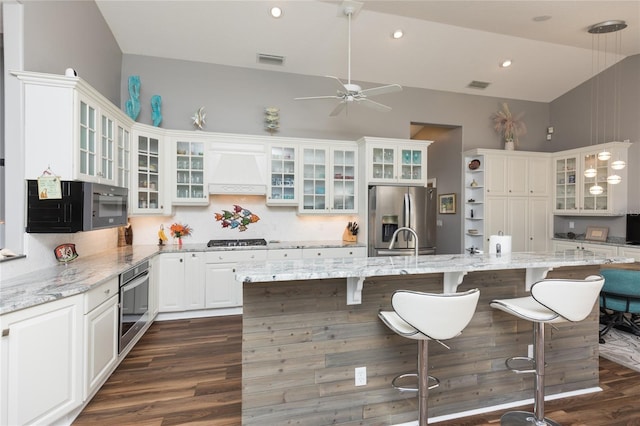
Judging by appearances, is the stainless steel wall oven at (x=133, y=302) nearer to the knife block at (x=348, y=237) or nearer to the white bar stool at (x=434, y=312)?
the white bar stool at (x=434, y=312)

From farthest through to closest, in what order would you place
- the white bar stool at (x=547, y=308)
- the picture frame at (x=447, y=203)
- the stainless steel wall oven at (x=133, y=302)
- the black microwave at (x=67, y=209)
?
the picture frame at (x=447, y=203) < the stainless steel wall oven at (x=133, y=302) < the black microwave at (x=67, y=209) < the white bar stool at (x=547, y=308)

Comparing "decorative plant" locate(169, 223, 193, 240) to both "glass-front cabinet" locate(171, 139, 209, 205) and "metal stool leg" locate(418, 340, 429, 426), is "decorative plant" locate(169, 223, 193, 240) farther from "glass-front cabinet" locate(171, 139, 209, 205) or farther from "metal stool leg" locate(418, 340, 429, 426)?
"metal stool leg" locate(418, 340, 429, 426)

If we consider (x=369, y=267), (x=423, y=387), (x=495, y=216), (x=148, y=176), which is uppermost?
(x=148, y=176)

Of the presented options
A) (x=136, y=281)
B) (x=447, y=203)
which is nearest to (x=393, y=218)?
(x=447, y=203)

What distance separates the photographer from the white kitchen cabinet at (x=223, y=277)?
4.16 meters

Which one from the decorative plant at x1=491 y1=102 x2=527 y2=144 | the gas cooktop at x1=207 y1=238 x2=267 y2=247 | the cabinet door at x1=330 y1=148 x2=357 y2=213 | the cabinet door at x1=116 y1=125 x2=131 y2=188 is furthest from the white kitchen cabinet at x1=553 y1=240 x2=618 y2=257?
the cabinet door at x1=116 y1=125 x2=131 y2=188

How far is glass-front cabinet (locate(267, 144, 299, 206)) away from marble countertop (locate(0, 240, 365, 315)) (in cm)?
169

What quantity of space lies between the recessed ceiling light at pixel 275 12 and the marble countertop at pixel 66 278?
314 centimetres

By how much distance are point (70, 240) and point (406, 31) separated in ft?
15.0

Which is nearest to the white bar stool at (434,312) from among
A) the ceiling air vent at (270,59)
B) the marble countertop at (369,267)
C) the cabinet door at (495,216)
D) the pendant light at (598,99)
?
the marble countertop at (369,267)

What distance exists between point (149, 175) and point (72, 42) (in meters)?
1.59

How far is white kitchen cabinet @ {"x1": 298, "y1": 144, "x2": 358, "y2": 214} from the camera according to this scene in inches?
188

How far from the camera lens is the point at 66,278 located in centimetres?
232

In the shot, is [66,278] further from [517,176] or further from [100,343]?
[517,176]
